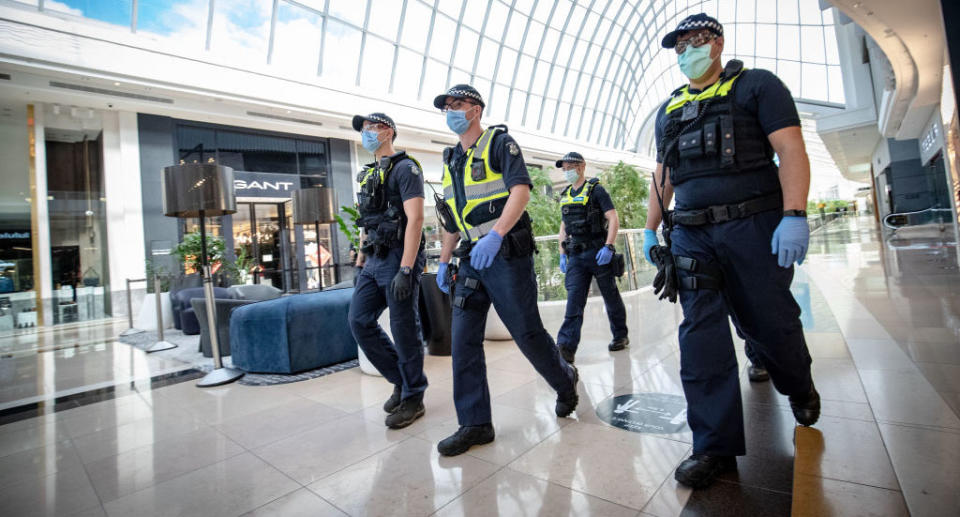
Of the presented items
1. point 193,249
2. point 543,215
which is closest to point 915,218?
point 543,215

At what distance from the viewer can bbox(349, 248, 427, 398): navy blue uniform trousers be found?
8.10ft

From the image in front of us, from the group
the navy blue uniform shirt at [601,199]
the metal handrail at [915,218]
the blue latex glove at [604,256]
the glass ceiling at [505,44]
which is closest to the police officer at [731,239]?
the blue latex glove at [604,256]

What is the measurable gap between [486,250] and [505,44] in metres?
17.3

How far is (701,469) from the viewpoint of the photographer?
1.52 m

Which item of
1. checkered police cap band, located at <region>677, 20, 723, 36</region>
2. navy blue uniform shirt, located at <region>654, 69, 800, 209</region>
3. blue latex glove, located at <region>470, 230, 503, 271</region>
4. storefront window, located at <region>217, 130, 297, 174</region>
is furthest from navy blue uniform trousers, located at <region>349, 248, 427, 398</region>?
storefront window, located at <region>217, 130, 297, 174</region>

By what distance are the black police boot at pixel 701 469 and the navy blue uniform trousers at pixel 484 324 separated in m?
0.73

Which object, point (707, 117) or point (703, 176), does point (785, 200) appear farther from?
point (707, 117)

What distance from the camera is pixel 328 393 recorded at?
3086mm

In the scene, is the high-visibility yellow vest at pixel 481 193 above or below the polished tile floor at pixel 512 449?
above

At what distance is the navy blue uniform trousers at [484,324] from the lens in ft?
6.57

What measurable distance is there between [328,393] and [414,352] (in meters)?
0.97

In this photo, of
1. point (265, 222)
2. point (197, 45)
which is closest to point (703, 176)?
point (197, 45)

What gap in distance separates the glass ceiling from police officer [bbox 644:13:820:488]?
11989 millimetres

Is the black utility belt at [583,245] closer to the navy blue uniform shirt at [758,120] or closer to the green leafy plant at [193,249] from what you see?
the navy blue uniform shirt at [758,120]
